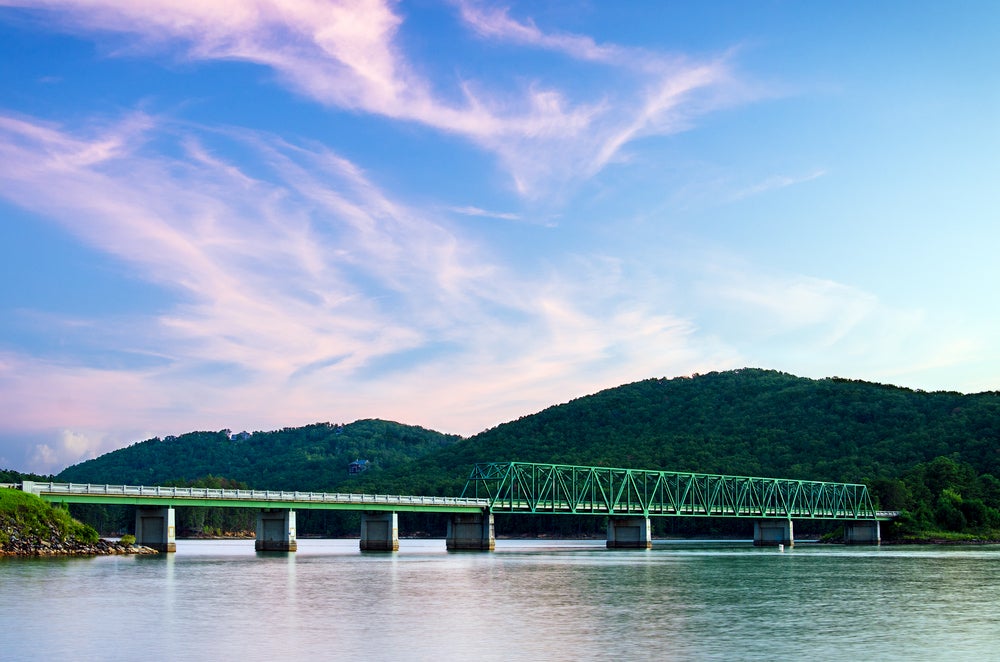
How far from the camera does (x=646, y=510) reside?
627ft

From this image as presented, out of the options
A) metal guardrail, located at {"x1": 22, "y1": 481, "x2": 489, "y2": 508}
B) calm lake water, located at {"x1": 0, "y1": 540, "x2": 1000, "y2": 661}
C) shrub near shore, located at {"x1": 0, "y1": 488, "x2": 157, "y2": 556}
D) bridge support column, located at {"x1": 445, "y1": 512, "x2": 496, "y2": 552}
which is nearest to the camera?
calm lake water, located at {"x1": 0, "y1": 540, "x2": 1000, "y2": 661}

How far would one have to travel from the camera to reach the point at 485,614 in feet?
182

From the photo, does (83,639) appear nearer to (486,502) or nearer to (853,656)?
(853,656)

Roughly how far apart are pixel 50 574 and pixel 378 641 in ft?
151

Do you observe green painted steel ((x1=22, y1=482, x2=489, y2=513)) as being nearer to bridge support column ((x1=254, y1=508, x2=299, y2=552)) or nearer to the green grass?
the green grass

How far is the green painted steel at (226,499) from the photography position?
11288 centimetres

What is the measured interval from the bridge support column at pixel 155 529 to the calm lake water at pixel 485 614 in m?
31.0

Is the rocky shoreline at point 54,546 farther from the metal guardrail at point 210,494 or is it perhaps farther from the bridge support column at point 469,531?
the bridge support column at point 469,531

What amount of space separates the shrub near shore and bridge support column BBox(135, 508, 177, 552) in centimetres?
1220

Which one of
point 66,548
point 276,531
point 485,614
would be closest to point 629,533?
point 276,531

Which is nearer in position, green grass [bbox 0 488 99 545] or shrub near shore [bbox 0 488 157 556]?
shrub near shore [bbox 0 488 157 556]

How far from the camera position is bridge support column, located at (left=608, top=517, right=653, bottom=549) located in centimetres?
18750

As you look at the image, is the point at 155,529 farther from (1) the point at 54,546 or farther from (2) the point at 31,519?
(2) the point at 31,519

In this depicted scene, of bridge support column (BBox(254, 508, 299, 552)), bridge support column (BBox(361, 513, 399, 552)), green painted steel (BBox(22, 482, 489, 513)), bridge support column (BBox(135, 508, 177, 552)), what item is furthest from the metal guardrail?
bridge support column (BBox(254, 508, 299, 552))
